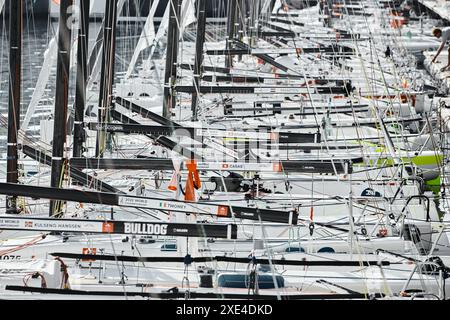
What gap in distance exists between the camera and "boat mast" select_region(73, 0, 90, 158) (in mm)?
17453

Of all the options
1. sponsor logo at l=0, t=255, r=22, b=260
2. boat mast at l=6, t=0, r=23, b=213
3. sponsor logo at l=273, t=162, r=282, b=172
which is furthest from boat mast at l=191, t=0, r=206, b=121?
sponsor logo at l=0, t=255, r=22, b=260

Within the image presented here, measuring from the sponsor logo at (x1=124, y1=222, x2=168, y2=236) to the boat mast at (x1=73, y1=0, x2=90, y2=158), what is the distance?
462 centimetres

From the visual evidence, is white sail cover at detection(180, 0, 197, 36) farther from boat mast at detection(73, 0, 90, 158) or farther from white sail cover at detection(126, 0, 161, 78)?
boat mast at detection(73, 0, 90, 158)

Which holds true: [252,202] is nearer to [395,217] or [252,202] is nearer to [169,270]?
[395,217]

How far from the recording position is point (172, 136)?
18.8 m

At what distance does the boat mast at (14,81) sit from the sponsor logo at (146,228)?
3.38 m

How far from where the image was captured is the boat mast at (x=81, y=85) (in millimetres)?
17453

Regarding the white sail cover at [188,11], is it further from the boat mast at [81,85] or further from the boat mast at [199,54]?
the boat mast at [81,85]

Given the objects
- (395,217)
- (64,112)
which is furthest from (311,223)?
(64,112)

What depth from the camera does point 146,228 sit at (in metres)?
13.4

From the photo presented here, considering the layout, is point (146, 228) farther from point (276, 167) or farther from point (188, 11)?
point (188, 11)

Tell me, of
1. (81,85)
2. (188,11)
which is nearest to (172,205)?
(81,85)

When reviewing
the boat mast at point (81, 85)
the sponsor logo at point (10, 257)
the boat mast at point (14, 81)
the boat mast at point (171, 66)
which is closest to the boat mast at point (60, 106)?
the boat mast at point (14, 81)
